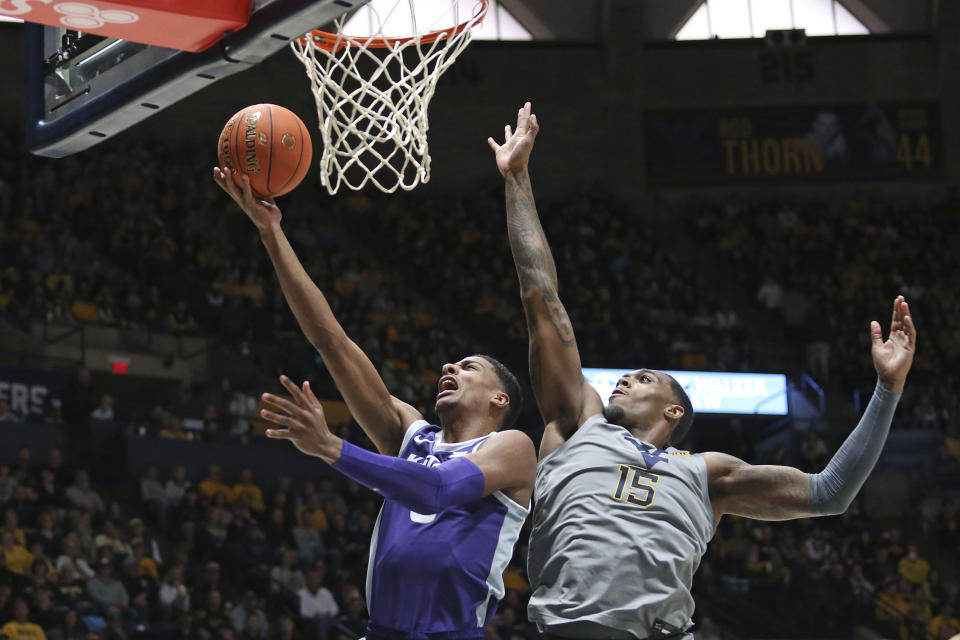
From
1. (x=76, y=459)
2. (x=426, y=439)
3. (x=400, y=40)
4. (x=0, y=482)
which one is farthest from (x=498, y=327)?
(x=426, y=439)

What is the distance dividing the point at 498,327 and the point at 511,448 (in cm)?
1195

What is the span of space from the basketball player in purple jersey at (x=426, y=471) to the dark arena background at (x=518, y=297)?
5571 mm

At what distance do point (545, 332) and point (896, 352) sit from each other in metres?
1.09

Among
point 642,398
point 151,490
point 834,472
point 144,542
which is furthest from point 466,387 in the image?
point 151,490

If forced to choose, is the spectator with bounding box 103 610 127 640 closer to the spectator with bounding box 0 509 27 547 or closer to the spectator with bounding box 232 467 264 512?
the spectator with bounding box 0 509 27 547

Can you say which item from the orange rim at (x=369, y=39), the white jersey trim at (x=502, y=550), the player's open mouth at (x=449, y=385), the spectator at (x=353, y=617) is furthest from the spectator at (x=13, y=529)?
the white jersey trim at (x=502, y=550)

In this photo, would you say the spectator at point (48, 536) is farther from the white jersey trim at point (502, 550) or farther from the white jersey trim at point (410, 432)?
the white jersey trim at point (502, 550)

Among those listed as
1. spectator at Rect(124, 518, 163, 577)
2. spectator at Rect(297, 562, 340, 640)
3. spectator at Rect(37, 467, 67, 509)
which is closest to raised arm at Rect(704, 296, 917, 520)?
spectator at Rect(297, 562, 340, 640)

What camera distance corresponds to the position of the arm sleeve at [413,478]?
3.04 metres

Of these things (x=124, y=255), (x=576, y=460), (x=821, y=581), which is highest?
(x=124, y=255)

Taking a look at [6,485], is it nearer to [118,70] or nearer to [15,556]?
[15,556]

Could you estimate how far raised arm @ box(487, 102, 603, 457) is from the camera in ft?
12.6

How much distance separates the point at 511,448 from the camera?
140 inches

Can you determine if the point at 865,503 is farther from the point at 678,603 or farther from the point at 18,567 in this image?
the point at 678,603
